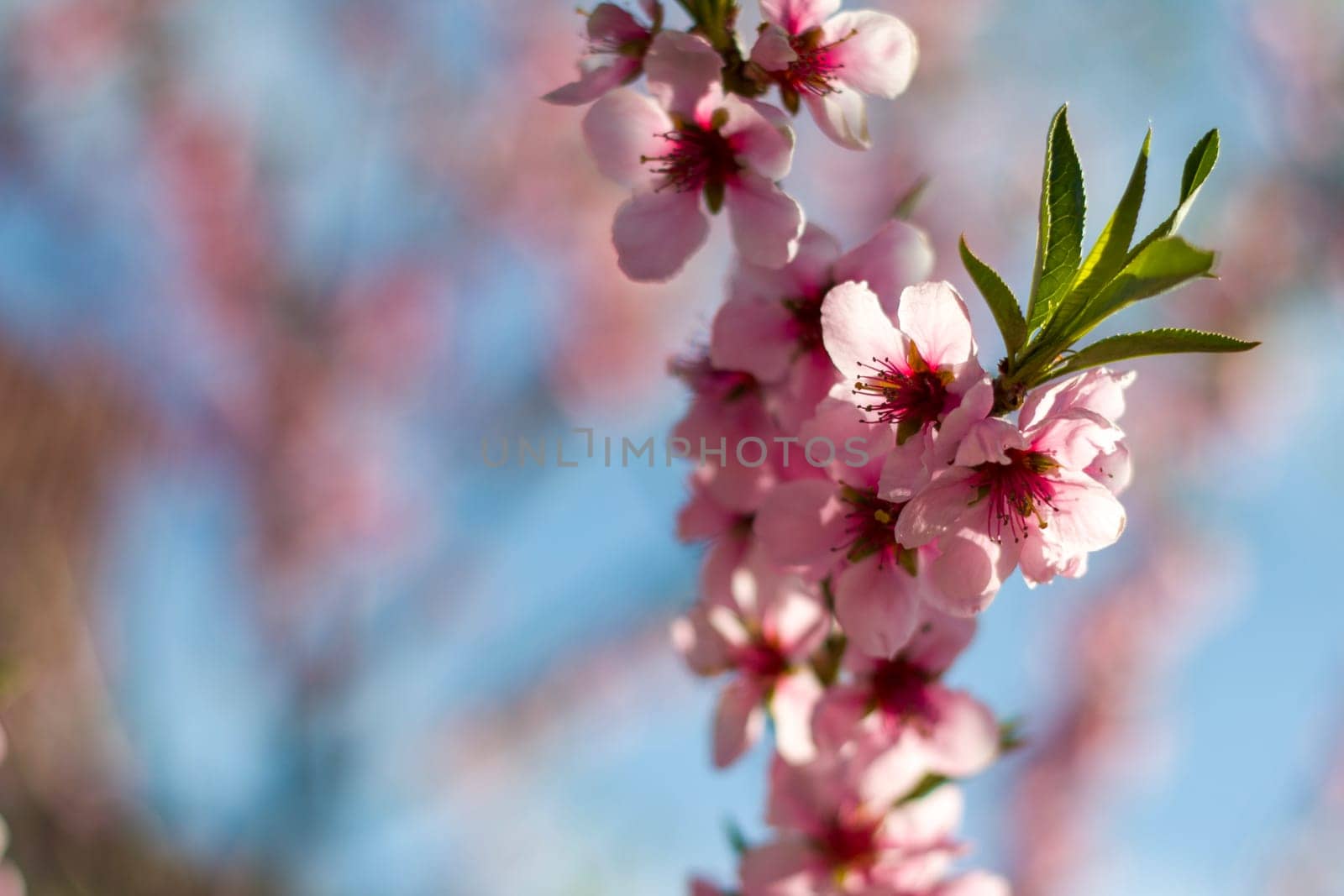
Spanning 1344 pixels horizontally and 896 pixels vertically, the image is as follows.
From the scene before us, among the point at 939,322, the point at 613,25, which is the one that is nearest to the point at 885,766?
the point at 939,322

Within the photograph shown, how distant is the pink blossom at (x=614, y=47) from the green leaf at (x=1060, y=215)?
460mm

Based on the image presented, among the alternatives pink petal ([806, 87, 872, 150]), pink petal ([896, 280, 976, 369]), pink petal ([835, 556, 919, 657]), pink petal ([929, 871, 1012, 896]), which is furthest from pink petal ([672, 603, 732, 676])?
pink petal ([806, 87, 872, 150])

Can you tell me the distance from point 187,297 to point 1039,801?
6.42m

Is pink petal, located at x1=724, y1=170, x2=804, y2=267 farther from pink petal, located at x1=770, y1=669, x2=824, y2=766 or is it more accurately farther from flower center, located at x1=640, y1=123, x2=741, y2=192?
pink petal, located at x1=770, y1=669, x2=824, y2=766

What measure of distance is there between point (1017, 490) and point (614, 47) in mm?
641

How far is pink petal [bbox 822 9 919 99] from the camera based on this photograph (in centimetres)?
93

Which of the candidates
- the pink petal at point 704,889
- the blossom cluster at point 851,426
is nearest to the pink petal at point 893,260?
the blossom cluster at point 851,426

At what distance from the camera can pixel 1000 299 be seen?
0.73 meters

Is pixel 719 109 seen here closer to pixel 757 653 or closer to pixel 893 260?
pixel 893 260

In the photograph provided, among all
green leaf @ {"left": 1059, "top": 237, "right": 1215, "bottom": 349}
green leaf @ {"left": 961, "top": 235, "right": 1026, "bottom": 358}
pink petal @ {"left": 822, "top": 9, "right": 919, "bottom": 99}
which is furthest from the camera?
pink petal @ {"left": 822, "top": 9, "right": 919, "bottom": 99}

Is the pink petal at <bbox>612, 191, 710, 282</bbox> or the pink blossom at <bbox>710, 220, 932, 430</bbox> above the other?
the pink petal at <bbox>612, 191, 710, 282</bbox>

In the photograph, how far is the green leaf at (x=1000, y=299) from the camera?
72 centimetres

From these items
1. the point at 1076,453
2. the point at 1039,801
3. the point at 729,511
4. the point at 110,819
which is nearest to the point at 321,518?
the point at 110,819

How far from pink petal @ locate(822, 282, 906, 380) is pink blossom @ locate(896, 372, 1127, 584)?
0.43 ft
